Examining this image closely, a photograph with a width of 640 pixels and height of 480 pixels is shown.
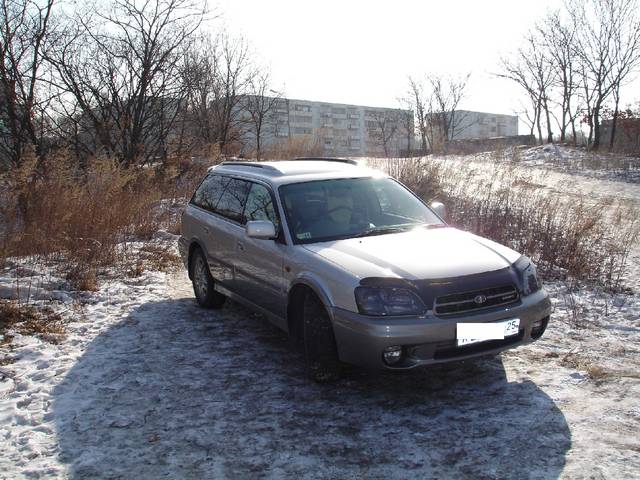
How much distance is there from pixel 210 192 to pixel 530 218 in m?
5.99

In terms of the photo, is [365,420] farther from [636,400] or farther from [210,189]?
[210,189]

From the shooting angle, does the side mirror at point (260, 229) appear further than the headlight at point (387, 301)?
Yes

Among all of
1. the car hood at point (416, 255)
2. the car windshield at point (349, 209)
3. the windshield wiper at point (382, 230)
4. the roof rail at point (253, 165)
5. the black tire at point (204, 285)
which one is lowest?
the black tire at point (204, 285)

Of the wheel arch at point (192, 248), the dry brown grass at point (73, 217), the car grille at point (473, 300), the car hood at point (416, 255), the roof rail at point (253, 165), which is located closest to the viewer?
the car grille at point (473, 300)

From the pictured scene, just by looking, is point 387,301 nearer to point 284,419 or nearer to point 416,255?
point 416,255

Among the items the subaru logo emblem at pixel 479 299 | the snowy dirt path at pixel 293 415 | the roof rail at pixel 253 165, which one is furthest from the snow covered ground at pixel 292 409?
the roof rail at pixel 253 165

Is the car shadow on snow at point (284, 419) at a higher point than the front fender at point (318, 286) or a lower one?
lower

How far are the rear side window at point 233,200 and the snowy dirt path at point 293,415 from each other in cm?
130

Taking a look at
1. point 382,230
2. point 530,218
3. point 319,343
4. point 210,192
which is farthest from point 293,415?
point 530,218

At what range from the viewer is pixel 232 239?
5688 mm

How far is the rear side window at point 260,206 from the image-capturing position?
5141 mm

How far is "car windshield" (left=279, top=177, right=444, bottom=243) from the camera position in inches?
191

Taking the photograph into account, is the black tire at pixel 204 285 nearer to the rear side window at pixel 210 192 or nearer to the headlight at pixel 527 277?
the rear side window at pixel 210 192

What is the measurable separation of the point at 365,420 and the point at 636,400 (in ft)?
6.13
